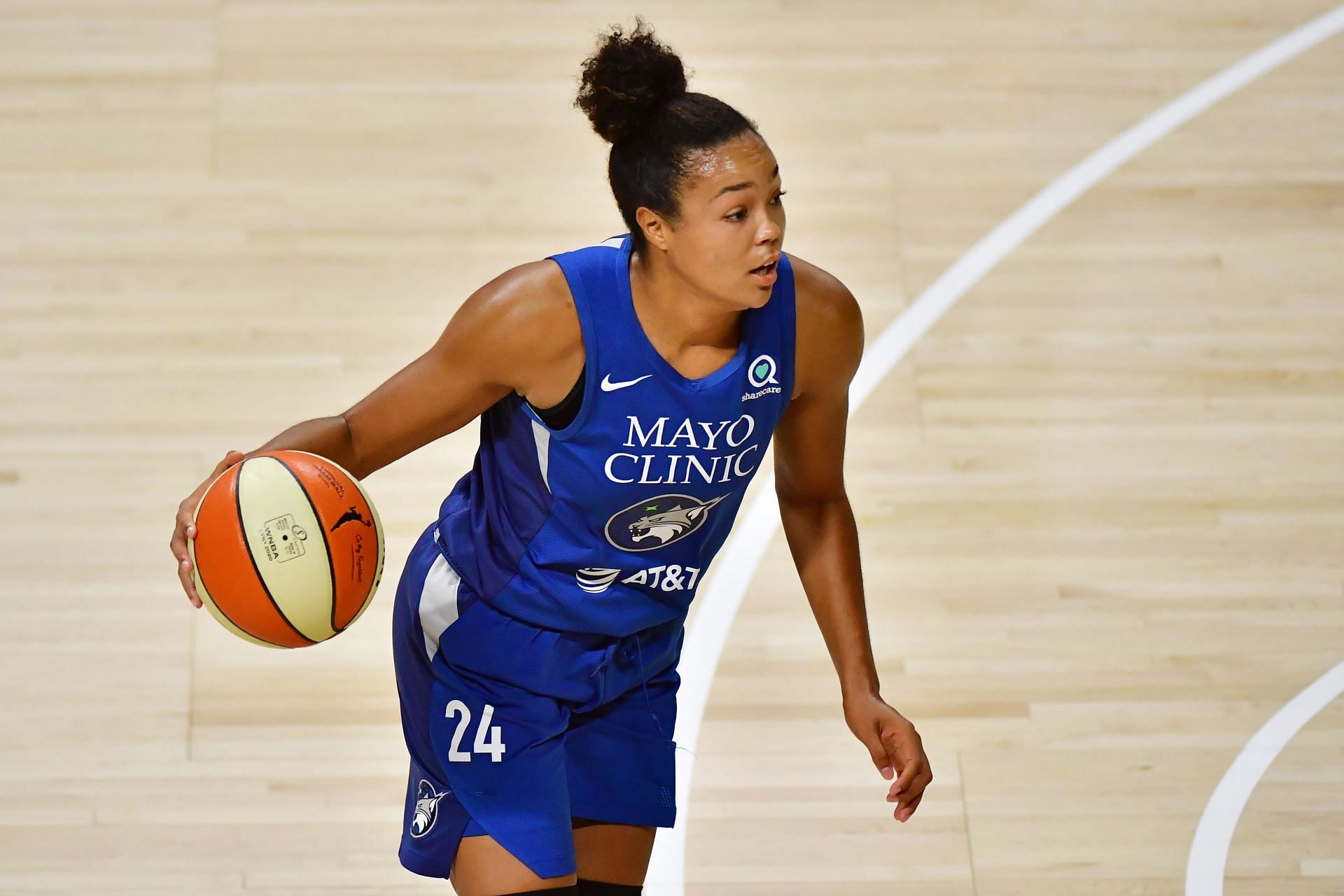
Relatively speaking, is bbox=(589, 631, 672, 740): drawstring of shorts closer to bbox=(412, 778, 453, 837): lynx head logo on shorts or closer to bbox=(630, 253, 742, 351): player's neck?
bbox=(412, 778, 453, 837): lynx head logo on shorts

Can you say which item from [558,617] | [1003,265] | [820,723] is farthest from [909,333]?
[558,617]

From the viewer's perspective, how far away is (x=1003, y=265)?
187 inches

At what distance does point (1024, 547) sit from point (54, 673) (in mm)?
2492

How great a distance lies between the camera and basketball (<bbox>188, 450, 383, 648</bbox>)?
2.48m

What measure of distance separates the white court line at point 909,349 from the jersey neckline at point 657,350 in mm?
1041

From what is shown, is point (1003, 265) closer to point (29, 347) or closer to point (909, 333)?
point (909, 333)

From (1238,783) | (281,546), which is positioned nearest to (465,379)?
(281,546)

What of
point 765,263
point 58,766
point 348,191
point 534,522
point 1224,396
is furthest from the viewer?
point 348,191

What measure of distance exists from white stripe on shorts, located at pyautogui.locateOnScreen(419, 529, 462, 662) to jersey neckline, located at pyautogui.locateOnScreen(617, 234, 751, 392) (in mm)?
576

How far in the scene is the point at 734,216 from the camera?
7.81 ft

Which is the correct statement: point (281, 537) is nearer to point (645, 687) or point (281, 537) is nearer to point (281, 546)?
point (281, 546)

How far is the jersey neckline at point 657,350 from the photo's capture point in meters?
2.52

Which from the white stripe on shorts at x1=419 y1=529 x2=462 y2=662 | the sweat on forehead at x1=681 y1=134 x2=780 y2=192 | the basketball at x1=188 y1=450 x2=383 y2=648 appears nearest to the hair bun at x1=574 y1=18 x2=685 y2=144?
the sweat on forehead at x1=681 y1=134 x2=780 y2=192

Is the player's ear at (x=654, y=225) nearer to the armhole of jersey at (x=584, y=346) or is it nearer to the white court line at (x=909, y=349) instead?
the armhole of jersey at (x=584, y=346)
